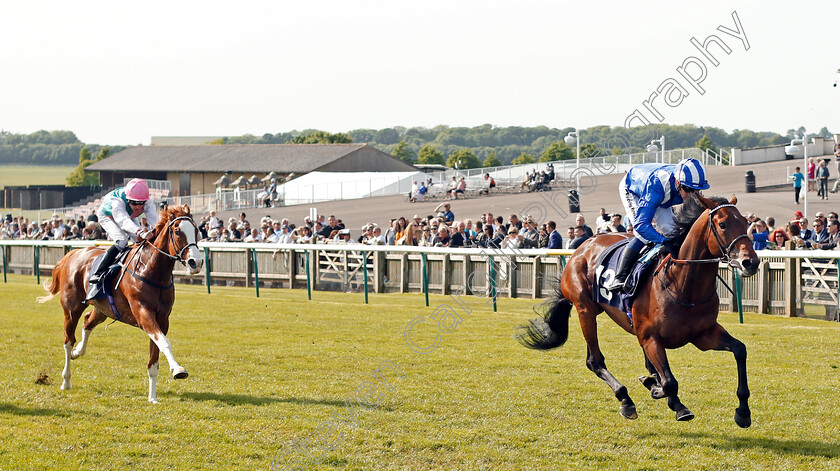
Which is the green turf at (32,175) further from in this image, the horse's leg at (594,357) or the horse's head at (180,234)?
the horse's leg at (594,357)

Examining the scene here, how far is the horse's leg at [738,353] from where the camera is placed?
18.1 feet

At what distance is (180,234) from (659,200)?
386 centimetres

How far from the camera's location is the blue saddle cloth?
19.8 ft

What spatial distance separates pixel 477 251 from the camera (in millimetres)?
13539

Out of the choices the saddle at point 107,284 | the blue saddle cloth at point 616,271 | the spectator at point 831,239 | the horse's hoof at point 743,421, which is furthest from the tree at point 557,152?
the horse's hoof at point 743,421

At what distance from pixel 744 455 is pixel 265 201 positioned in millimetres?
35800

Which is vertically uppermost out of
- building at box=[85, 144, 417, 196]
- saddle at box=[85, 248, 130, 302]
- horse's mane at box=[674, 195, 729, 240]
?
building at box=[85, 144, 417, 196]

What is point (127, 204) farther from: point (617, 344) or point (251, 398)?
point (617, 344)

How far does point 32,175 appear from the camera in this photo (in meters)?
136

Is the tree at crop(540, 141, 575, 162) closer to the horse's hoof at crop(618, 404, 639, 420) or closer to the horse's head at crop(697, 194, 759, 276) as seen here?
the horse's hoof at crop(618, 404, 639, 420)

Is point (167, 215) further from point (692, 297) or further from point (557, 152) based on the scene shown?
point (557, 152)

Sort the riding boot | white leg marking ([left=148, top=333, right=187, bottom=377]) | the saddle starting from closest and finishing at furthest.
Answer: the riding boot
white leg marking ([left=148, top=333, right=187, bottom=377])
the saddle

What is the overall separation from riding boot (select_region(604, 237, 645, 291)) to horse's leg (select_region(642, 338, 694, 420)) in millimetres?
509

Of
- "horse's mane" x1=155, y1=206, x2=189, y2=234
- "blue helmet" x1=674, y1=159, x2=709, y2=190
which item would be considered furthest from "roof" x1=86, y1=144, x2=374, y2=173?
"blue helmet" x1=674, y1=159, x2=709, y2=190
